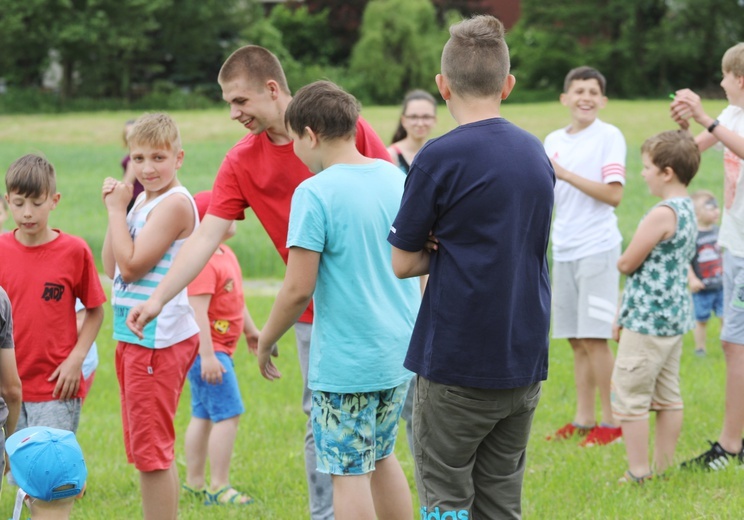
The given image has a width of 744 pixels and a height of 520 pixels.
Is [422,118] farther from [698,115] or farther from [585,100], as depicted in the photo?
[698,115]

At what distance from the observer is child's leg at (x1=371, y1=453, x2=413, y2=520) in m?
3.98

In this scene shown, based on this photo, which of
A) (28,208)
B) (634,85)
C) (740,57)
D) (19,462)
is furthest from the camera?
(634,85)

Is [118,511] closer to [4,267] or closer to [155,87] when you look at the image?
[4,267]

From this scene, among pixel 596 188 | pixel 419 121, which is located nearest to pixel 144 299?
pixel 419 121

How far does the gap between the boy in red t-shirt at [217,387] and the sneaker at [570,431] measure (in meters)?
2.29

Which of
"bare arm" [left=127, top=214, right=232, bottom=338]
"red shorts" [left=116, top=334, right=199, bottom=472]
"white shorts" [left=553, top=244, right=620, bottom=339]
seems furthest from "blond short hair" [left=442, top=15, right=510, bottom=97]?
"white shorts" [left=553, top=244, right=620, bottom=339]

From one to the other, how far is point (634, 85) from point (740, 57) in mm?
61990

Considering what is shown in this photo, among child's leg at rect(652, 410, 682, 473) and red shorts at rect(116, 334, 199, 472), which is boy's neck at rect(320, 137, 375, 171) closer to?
red shorts at rect(116, 334, 199, 472)

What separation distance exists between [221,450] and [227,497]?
27 centimetres

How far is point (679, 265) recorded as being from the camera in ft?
17.3

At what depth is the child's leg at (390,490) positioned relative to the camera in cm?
398

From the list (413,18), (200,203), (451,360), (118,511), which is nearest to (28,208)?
(200,203)

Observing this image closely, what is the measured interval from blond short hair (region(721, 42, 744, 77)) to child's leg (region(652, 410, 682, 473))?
6.44ft

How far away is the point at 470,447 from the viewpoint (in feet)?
10.8
